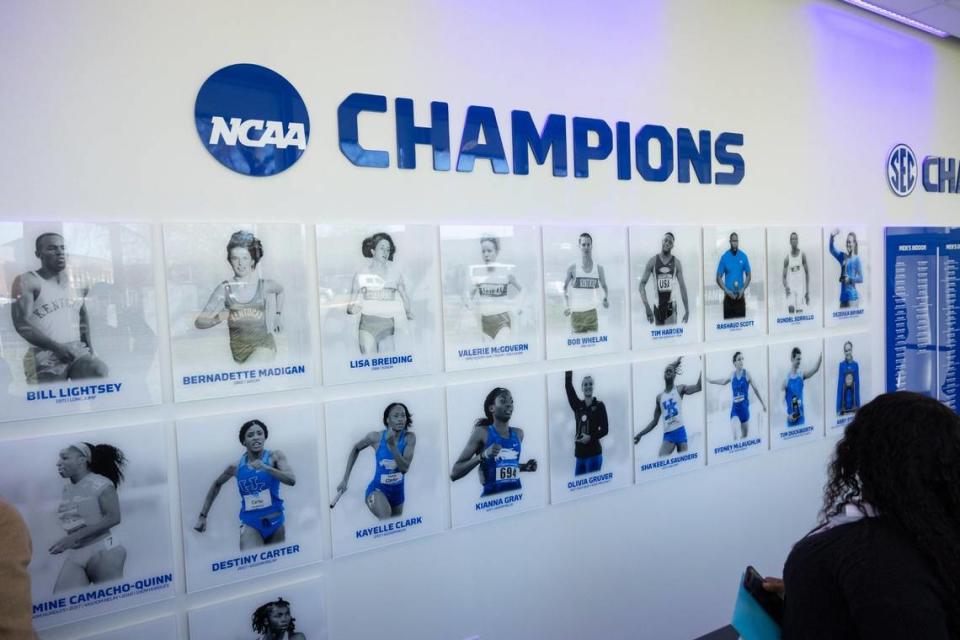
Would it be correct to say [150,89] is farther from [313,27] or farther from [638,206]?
[638,206]

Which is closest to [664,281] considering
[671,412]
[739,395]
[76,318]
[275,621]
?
[671,412]

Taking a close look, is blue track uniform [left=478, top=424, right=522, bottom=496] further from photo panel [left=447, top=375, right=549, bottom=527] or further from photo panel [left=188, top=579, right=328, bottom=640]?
photo panel [left=188, top=579, right=328, bottom=640]

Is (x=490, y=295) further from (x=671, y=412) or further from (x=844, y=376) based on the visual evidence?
(x=844, y=376)

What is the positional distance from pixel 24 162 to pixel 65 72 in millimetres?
276

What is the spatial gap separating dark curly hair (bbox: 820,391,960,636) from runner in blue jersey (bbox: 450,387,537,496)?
3.86 ft

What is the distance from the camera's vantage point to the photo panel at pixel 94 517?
1.68 m

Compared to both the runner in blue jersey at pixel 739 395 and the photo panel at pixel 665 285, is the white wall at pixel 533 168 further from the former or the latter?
the runner in blue jersey at pixel 739 395

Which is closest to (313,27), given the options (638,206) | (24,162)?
(24,162)

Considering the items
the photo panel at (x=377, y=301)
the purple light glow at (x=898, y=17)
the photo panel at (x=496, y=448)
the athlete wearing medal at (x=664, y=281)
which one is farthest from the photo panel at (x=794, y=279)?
the photo panel at (x=377, y=301)

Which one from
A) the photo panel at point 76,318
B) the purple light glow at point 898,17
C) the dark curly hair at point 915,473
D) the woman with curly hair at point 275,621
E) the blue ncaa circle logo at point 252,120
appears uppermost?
the purple light glow at point 898,17

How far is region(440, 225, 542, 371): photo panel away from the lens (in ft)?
7.47

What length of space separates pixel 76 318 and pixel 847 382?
3.74 m

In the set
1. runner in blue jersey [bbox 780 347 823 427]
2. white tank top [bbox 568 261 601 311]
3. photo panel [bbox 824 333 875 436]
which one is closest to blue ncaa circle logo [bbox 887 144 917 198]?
photo panel [bbox 824 333 875 436]

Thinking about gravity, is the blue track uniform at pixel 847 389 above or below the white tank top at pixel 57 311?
below
